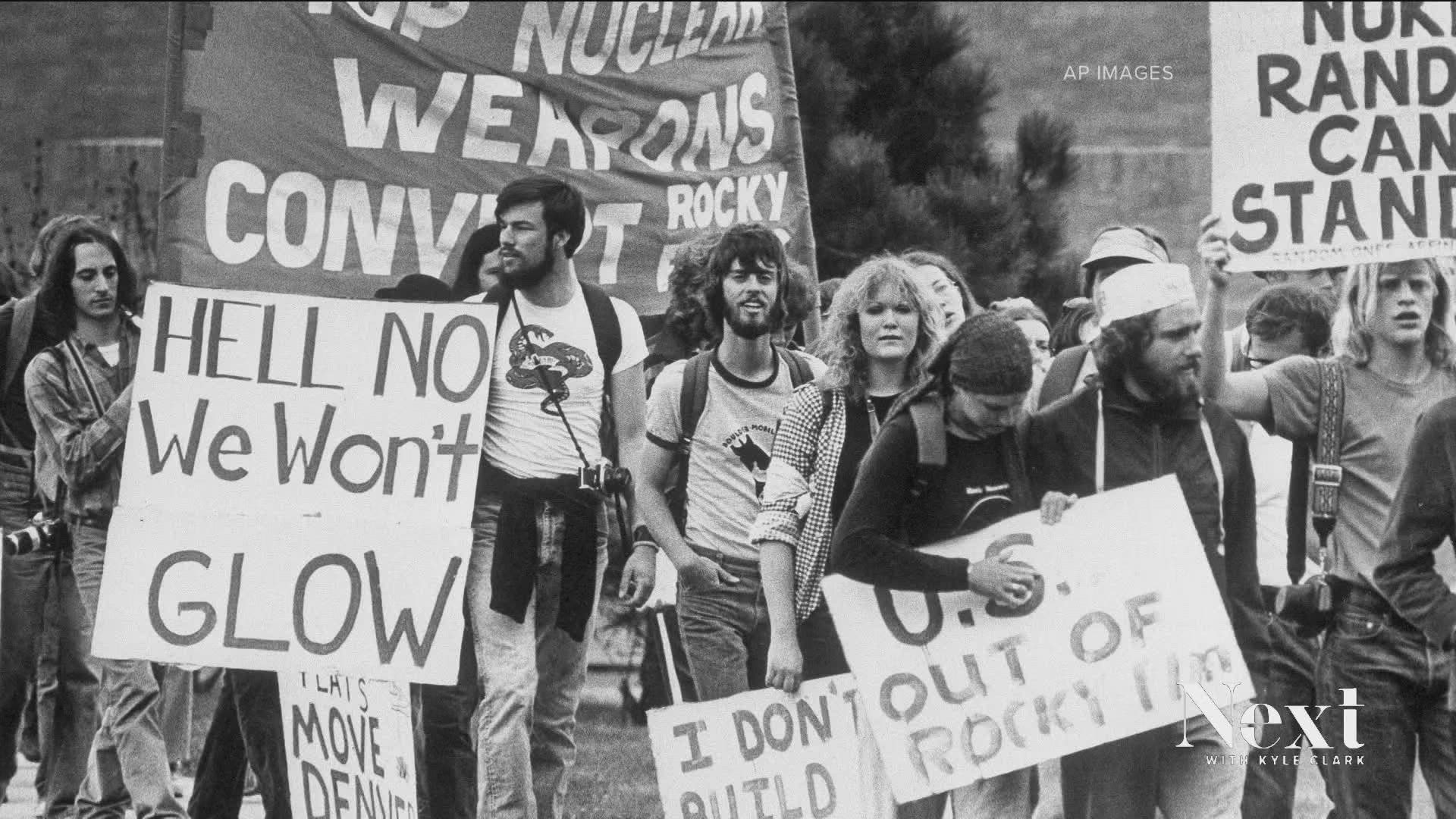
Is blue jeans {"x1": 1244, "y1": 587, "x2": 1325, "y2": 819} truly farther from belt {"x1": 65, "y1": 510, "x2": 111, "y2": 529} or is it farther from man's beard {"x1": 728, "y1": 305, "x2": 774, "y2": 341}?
belt {"x1": 65, "y1": 510, "x2": 111, "y2": 529}

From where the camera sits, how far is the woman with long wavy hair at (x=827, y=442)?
21.9 ft

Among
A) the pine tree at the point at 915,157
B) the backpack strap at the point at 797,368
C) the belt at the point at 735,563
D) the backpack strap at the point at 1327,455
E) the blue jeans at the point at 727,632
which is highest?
the pine tree at the point at 915,157

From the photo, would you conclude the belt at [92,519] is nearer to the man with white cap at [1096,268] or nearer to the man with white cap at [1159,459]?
the man with white cap at [1096,268]

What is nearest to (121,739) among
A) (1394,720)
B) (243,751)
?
(243,751)

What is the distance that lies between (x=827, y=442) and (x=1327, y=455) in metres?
1.29

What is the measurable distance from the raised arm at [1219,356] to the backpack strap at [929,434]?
659mm

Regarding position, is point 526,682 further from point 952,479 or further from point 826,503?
point 952,479

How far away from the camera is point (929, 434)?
6211mm

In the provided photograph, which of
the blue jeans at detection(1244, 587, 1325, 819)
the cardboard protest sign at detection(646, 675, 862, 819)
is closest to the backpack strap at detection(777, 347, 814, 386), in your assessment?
the cardboard protest sign at detection(646, 675, 862, 819)

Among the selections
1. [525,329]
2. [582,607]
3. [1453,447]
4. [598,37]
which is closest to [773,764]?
[582,607]

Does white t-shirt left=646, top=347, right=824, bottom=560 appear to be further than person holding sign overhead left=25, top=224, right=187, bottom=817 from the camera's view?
No

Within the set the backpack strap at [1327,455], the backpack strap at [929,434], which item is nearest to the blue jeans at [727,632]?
the backpack strap at [929,434]

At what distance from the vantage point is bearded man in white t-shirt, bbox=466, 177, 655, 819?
23.9ft

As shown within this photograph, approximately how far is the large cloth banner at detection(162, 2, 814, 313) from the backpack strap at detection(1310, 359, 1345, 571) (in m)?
2.42
